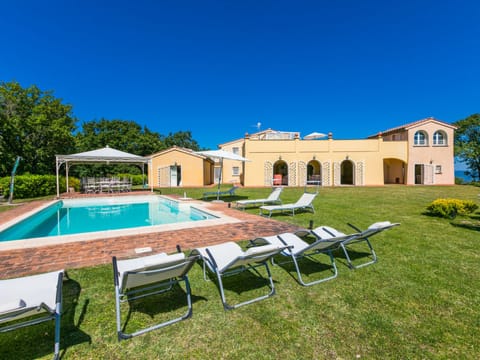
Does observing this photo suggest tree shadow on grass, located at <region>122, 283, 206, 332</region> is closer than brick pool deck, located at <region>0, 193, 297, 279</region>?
Yes

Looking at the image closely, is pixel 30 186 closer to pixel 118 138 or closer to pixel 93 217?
pixel 93 217

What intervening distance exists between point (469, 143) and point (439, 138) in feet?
42.1

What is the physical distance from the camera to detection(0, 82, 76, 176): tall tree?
68.0 feet

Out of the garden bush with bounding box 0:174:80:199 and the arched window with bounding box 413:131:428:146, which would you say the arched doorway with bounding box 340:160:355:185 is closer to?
the arched window with bounding box 413:131:428:146

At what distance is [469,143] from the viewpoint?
3209 cm

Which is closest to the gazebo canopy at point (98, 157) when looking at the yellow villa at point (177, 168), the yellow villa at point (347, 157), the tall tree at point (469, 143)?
the yellow villa at point (177, 168)

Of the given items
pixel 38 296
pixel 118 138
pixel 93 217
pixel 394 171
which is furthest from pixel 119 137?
pixel 38 296

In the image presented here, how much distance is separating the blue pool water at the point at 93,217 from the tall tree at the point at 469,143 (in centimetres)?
3601

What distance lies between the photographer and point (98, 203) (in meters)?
13.3

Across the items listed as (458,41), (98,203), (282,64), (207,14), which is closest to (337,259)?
(98,203)

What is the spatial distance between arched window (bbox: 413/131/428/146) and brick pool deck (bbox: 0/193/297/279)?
2515 centimetres

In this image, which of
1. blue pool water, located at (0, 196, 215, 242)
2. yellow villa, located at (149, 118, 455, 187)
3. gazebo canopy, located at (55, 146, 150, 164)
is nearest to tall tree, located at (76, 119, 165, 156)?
yellow villa, located at (149, 118, 455, 187)

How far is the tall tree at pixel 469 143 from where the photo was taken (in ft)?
100

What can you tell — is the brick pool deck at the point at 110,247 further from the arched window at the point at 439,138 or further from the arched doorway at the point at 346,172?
the arched window at the point at 439,138
